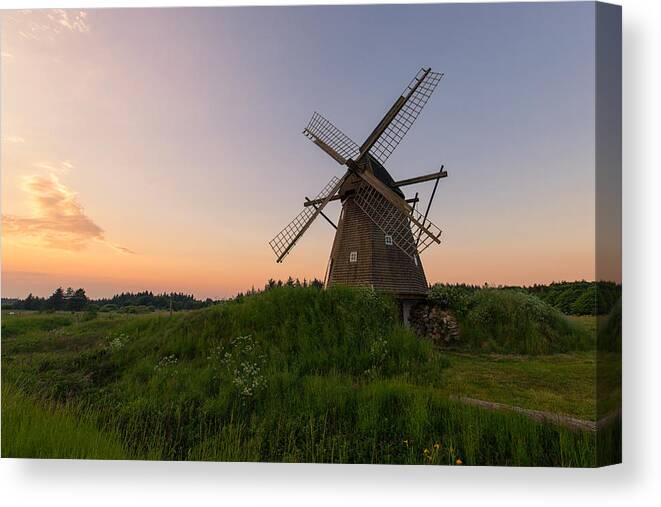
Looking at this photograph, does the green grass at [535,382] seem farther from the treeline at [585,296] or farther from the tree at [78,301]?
the tree at [78,301]

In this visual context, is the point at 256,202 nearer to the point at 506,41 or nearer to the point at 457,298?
the point at 506,41

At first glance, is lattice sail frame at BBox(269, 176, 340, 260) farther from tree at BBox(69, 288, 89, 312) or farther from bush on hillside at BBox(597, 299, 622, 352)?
bush on hillside at BBox(597, 299, 622, 352)

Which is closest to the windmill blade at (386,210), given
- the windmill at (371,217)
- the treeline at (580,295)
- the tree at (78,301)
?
the windmill at (371,217)

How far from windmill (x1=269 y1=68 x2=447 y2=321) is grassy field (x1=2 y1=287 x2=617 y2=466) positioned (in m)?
2.13

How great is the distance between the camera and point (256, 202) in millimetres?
7758

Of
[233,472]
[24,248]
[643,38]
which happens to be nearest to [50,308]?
[24,248]

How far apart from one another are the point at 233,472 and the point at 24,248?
17.1 feet

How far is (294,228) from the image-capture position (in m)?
8.97

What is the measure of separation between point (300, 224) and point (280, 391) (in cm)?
464

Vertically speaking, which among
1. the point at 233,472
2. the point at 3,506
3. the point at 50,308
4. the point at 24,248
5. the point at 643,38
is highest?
the point at 643,38

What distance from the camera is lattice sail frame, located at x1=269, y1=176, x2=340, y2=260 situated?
795 centimetres

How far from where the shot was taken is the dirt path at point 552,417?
15.8ft

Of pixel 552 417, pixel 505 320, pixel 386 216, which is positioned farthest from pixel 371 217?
pixel 552 417

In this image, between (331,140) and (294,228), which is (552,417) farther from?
(331,140)
